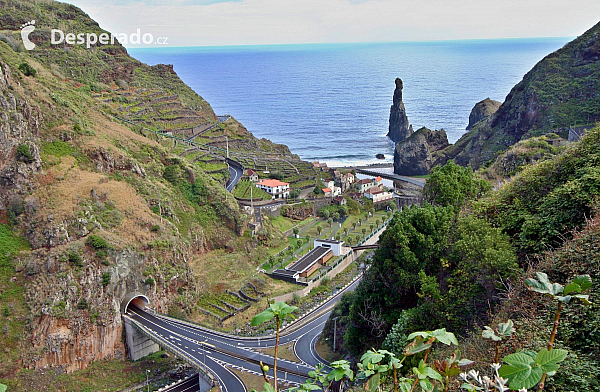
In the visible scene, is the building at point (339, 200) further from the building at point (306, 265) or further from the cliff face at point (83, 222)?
the cliff face at point (83, 222)

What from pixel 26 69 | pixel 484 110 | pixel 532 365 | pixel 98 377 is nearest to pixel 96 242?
pixel 98 377

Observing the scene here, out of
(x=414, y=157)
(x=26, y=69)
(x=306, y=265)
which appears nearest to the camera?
(x=26, y=69)

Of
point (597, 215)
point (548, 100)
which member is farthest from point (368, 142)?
point (597, 215)

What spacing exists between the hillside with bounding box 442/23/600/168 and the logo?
58501 millimetres

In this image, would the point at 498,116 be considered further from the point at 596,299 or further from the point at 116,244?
the point at 596,299

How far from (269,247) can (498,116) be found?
49498 mm

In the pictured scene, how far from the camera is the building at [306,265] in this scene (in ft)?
126

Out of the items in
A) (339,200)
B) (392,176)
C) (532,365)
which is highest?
(532,365)

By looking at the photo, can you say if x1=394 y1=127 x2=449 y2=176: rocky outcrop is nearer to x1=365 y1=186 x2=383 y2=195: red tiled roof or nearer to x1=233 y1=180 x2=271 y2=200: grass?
x1=365 y1=186 x2=383 y2=195: red tiled roof

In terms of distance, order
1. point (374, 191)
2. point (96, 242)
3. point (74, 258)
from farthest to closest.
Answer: point (374, 191) < point (96, 242) < point (74, 258)

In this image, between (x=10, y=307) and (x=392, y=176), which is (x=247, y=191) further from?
(x=392, y=176)

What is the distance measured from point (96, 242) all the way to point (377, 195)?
131ft

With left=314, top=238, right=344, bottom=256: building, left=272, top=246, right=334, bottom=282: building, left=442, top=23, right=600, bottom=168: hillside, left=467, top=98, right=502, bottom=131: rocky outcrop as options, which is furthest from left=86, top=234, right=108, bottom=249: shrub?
left=467, top=98, right=502, bottom=131: rocky outcrop

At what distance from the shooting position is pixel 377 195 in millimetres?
61281
